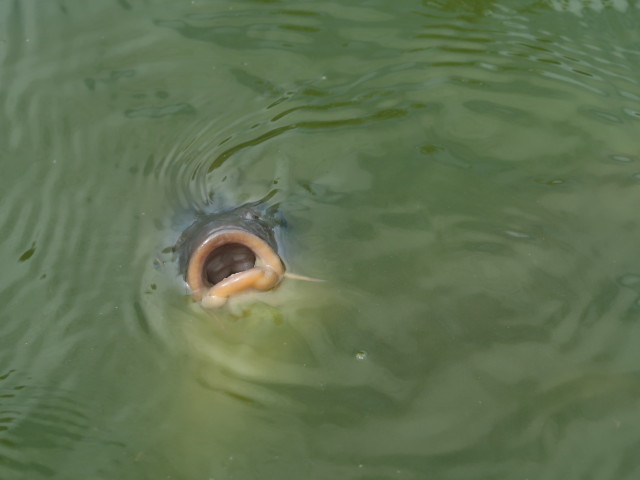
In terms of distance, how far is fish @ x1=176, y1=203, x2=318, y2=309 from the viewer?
3.11m

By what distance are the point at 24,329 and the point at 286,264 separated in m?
0.99

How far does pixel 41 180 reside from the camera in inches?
141

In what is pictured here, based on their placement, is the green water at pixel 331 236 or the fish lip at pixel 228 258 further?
the fish lip at pixel 228 258

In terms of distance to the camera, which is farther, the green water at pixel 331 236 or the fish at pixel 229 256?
the fish at pixel 229 256

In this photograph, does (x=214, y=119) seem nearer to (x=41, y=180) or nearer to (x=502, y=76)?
(x=41, y=180)

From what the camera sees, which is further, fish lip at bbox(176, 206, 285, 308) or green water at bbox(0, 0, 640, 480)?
fish lip at bbox(176, 206, 285, 308)

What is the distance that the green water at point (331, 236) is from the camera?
294 cm

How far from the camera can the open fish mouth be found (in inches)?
122

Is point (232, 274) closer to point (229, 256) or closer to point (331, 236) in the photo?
point (229, 256)

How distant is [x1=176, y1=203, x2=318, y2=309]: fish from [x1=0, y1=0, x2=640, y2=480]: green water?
0.08 metres

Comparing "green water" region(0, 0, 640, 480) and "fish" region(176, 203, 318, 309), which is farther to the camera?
"fish" region(176, 203, 318, 309)

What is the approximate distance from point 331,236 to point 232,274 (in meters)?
0.44

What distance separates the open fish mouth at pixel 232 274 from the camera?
310cm

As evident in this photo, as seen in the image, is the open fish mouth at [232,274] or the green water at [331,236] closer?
the green water at [331,236]
